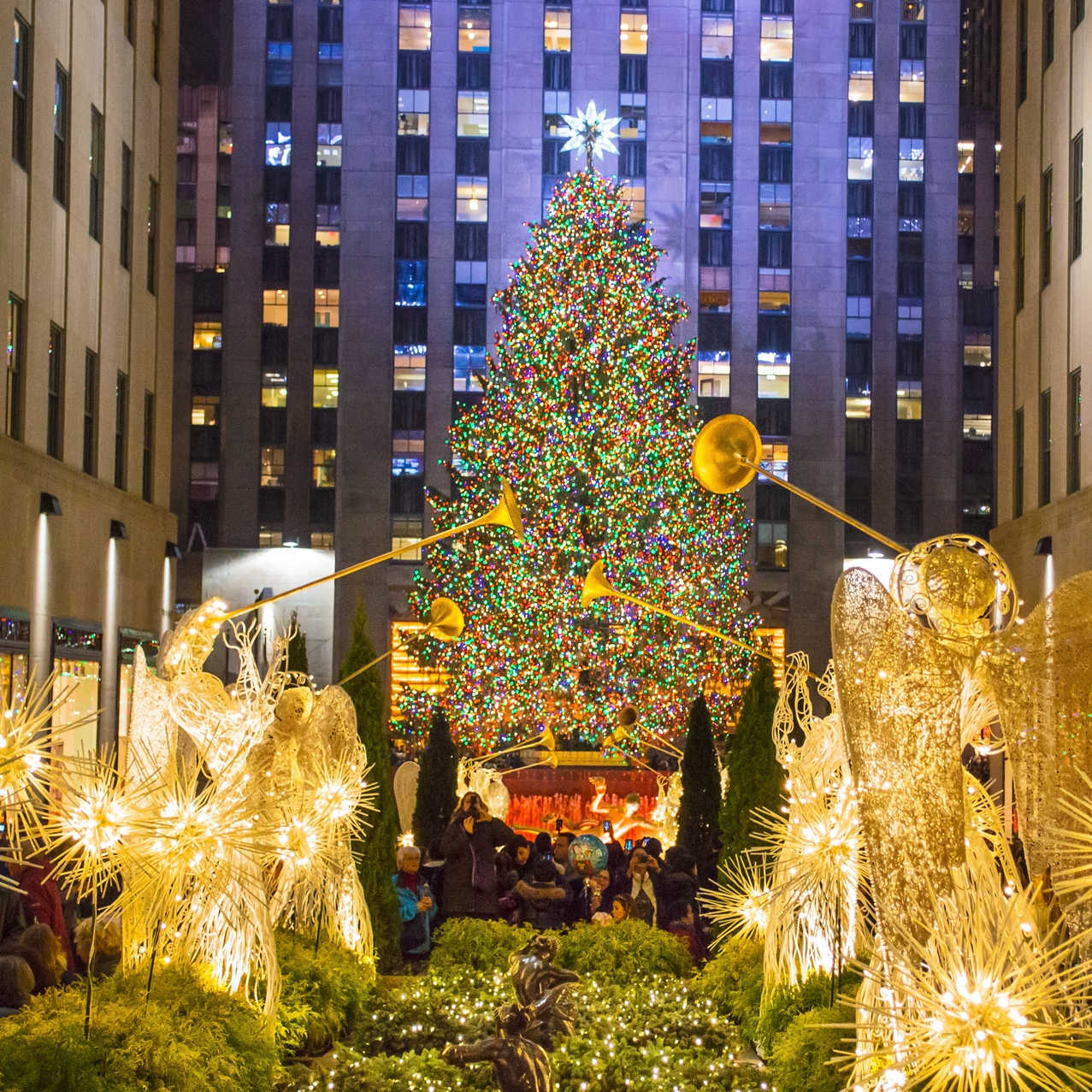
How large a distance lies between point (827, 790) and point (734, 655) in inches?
841

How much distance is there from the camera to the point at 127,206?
24.8m

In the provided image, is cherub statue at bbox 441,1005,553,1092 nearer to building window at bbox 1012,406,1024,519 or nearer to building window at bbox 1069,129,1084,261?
building window at bbox 1069,129,1084,261

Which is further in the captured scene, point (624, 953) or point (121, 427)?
point (121, 427)

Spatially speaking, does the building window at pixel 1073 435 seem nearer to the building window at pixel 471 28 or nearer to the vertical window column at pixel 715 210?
the vertical window column at pixel 715 210

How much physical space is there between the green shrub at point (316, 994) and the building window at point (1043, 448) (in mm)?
16697

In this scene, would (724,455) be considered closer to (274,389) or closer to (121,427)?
(121,427)

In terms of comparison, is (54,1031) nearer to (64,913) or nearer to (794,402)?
(64,913)

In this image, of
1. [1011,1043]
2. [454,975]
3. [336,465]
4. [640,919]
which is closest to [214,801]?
[1011,1043]

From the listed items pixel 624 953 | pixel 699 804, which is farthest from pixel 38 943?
pixel 699 804

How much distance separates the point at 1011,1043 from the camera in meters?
4.12

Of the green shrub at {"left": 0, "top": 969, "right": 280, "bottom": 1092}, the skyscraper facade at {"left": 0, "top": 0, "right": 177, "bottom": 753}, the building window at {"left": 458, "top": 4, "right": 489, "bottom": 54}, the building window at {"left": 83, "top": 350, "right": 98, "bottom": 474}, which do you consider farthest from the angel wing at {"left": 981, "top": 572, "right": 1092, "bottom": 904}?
the building window at {"left": 458, "top": 4, "right": 489, "bottom": 54}

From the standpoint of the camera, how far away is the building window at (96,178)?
74.6 ft

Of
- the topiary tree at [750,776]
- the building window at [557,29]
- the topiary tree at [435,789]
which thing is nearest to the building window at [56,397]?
the topiary tree at [435,789]

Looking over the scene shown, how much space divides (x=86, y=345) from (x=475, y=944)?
13000 millimetres
